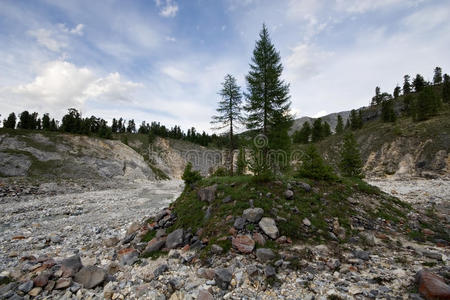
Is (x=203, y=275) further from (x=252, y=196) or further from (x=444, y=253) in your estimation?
(x=444, y=253)

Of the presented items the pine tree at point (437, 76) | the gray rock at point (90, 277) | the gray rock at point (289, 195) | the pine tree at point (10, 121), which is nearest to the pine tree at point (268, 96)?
the gray rock at point (289, 195)

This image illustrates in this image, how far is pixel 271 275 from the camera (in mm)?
5926

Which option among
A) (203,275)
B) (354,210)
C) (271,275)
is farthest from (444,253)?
(203,275)

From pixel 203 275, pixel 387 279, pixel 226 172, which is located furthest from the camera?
pixel 226 172

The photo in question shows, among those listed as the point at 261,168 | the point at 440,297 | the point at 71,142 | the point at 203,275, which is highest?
the point at 71,142

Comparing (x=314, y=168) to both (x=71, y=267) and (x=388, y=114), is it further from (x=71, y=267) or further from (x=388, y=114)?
(x=388, y=114)

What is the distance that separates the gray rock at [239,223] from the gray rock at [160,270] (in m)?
3.26

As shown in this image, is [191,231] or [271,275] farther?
[191,231]

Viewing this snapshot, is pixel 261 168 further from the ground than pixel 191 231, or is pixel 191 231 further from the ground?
pixel 261 168

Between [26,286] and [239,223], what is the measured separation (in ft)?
25.9

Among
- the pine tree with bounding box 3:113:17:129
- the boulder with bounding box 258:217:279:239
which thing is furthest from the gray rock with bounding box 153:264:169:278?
the pine tree with bounding box 3:113:17:129

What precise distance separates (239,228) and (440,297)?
6.01 meters

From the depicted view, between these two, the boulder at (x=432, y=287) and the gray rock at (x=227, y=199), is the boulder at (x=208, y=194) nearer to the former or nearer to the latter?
the gray rock at (x=227, y=199)

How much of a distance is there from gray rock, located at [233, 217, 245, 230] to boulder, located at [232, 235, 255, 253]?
0.52 m
